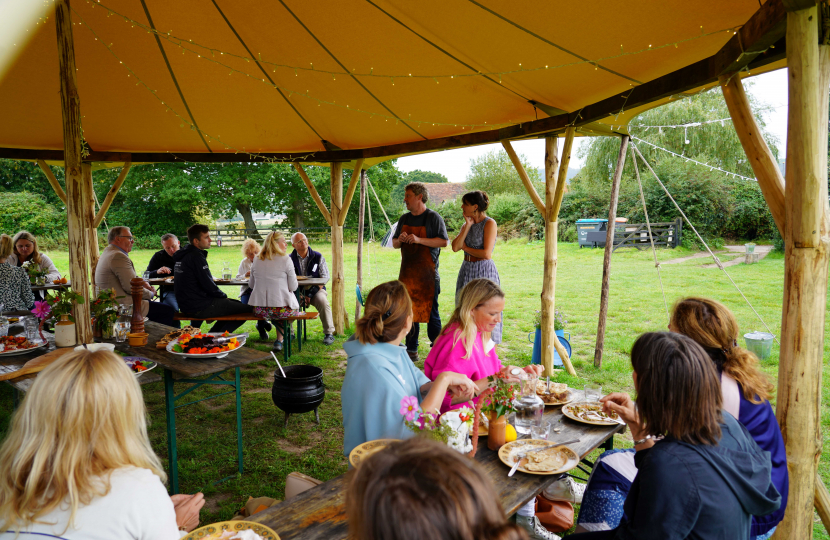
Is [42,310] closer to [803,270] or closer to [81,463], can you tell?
[81,463]

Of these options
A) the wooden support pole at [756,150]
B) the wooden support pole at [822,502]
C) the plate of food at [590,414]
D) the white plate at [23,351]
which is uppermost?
the wooden support pole at [756,150]

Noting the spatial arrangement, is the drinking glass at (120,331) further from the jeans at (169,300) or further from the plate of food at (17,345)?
the jeans at (169,300)

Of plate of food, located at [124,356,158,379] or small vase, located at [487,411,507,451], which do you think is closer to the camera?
small vase, located at [487,411,507,451]

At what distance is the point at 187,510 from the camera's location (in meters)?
1.69

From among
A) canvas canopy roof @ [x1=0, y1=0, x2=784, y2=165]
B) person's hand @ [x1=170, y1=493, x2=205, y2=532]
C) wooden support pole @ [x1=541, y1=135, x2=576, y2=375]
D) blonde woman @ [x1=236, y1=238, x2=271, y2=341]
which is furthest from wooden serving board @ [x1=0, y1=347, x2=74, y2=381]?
wooden support pole @ [x1=541, y1=135, x2=576, y2=375]

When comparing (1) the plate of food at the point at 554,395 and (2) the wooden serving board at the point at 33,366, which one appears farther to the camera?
(2) the wooden serving board at the point at 33,366

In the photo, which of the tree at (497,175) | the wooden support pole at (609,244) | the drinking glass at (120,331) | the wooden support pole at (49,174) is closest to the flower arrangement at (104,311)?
the drinking glass at (120,331)

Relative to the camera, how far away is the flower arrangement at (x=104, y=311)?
12.1 ft

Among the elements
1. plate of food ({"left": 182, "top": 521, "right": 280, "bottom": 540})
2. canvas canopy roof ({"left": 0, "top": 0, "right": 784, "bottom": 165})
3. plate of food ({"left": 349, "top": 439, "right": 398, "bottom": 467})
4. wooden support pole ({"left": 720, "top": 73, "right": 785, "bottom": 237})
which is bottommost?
plate of food ({"left": 182, "top": 521, "right": 280, "bottom": 540})

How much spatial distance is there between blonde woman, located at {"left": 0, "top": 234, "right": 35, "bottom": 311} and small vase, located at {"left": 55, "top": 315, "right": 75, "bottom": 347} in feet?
8.65

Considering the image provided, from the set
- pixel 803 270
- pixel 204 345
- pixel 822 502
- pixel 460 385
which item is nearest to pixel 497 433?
pixel 460 385

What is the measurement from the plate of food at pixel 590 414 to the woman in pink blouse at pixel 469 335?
0.52m

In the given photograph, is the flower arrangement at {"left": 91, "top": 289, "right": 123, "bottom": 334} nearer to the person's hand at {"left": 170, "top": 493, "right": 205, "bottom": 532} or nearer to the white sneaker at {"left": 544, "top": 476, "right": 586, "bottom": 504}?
the person's hand at {"left": 170, "top": 493, "right": 205, "bottom": 532}

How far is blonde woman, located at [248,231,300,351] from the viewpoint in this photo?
570 cm
